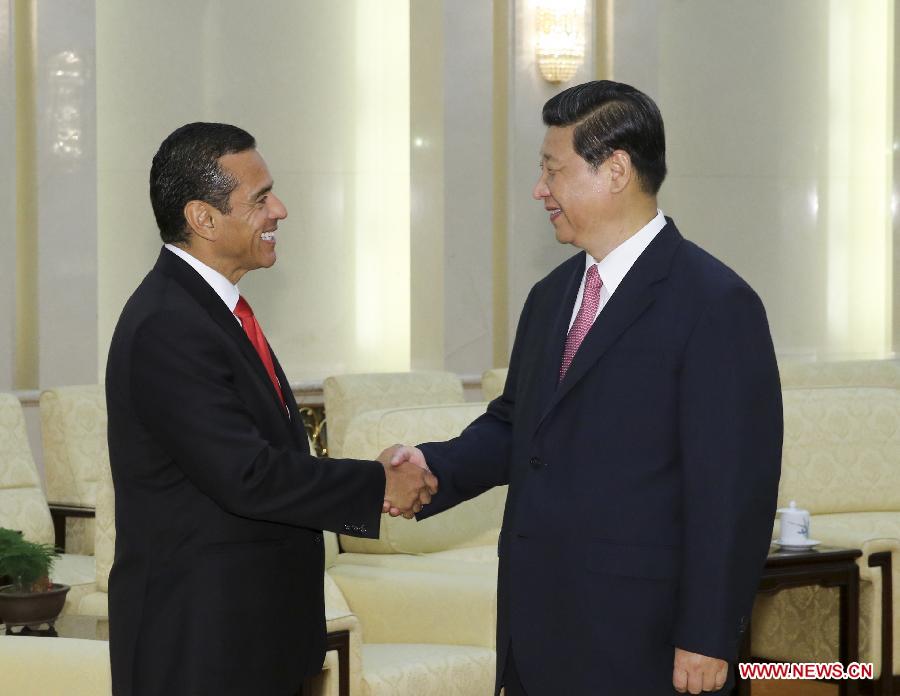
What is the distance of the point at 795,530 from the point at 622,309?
9.23ft

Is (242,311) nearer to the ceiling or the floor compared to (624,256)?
nearer to the floor

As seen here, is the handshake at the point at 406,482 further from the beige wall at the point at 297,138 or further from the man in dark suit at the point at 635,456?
the beige wall at the point at 297,138

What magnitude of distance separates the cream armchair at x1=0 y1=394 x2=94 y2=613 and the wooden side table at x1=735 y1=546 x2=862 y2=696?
2.67m

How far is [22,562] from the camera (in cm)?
364

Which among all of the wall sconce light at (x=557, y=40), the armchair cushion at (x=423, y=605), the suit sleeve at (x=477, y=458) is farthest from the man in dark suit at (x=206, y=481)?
the wall sconce light at (x=557, y=40)

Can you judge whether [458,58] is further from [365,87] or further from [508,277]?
[508,277]

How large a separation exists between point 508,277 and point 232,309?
560cm

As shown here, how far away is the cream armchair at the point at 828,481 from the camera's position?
5.68m

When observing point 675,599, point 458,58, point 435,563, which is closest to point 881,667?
point 435,563

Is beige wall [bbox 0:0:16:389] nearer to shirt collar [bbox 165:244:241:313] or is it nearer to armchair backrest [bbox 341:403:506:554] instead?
armchair backrest [bbox 341:403:506:554]

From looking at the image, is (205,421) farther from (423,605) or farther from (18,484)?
(18,484)

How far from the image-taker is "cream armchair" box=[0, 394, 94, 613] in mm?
5711
